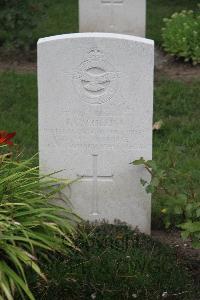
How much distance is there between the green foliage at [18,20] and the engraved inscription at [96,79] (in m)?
4.72

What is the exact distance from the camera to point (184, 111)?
8.13 m

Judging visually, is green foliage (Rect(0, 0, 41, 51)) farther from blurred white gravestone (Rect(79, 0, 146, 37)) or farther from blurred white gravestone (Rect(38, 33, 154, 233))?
blurred white gravestone (Rect(38, 33, 154, 233))

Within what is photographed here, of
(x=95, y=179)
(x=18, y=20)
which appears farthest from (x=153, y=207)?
(x=18, y=20)

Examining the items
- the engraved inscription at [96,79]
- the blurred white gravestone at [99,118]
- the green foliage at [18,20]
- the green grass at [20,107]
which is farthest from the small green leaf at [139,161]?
the green foliage at [18,20]

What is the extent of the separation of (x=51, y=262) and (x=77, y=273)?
0.19 metres

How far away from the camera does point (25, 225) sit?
467 cm

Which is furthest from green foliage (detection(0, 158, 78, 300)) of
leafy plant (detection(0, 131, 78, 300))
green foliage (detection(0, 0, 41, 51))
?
green foliage (detection(0, 0, 41, 51))

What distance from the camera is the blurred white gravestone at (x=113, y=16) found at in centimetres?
980

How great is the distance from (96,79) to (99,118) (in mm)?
235

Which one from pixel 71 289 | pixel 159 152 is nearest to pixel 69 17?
pixel 159 152

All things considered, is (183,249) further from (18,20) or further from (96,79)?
(18,20)

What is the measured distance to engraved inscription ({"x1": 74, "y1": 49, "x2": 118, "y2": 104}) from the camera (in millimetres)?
4996

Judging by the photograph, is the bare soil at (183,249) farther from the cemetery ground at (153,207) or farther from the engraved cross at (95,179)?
the engraved cross at (95,179)

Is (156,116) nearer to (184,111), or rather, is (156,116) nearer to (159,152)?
(184,111)
